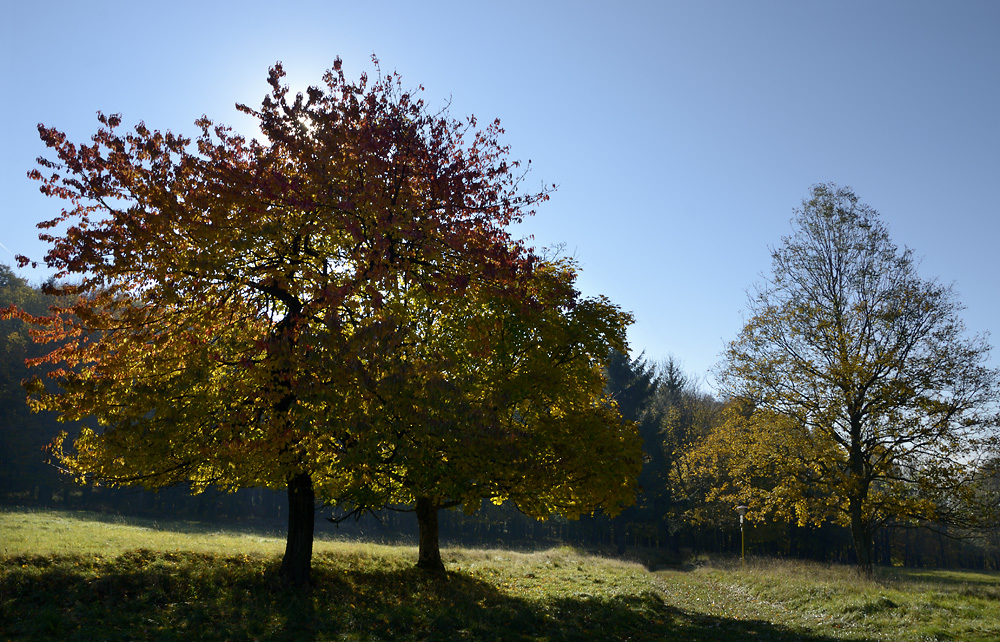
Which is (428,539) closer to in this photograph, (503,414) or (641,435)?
(503,414)

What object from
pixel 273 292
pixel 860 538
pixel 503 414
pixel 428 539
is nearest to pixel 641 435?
pixel 860 538

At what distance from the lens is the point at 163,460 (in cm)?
1119

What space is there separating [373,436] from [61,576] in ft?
22.4

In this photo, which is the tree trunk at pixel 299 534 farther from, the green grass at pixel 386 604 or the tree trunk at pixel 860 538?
the tree trunk at pixel 860 538

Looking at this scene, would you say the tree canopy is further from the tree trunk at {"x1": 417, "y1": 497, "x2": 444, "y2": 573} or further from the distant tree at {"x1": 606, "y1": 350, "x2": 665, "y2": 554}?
the distant tree at {"x1": 606, "y1": 350, "x2": 665, "y2": 554}

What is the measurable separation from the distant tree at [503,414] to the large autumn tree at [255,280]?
717mm

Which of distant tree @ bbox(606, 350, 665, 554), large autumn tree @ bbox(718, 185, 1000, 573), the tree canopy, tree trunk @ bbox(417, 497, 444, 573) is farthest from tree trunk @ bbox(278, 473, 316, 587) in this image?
distant tree @ bbox(606, 350, 665, 554)

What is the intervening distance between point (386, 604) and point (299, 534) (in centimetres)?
267

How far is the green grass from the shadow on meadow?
35 millimetres

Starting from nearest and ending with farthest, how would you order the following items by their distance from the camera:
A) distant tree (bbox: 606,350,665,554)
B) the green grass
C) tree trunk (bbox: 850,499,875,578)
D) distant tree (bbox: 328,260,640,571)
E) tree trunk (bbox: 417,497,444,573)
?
the green grass < distant tree (bbox: 328,260,640,571) < tree trunk (bbox: 417,497,444,573) < tree trunk (bbox: 850,499,875,578) < distant tree (bbox: 606,350,665,554)

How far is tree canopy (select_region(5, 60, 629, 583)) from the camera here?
10.2 metres

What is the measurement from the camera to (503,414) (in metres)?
13.6

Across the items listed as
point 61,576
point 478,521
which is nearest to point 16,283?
point 478,521

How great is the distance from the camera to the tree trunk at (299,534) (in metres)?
13.0
